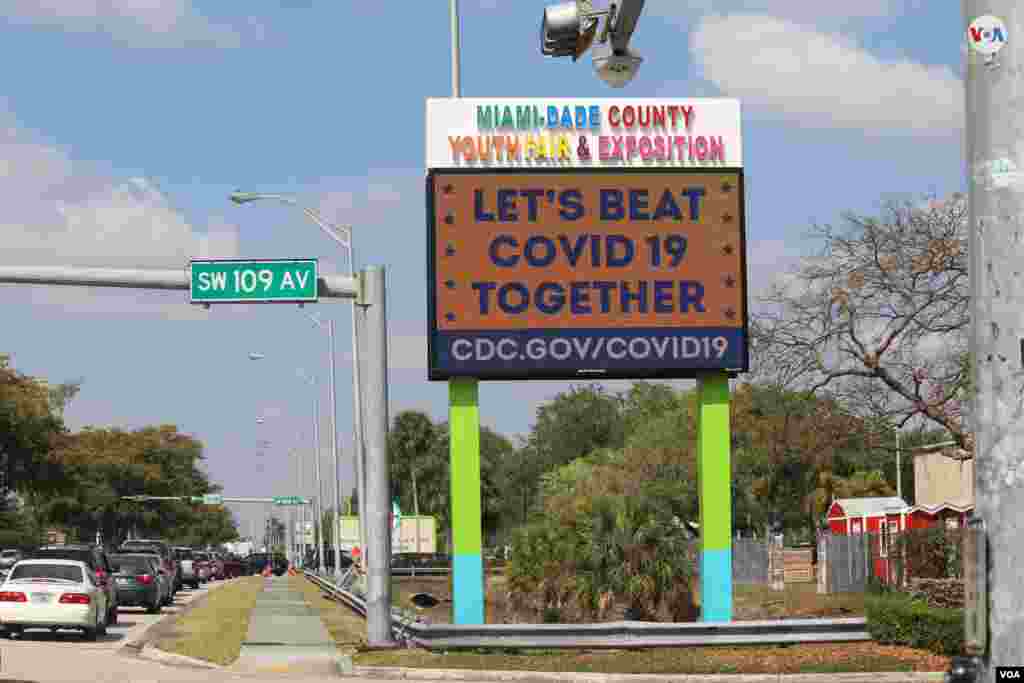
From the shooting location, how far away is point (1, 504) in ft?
331

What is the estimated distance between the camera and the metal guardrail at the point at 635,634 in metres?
24.0

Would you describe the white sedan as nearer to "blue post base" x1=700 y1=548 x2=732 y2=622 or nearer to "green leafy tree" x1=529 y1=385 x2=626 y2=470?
"blue post base" x1=700 y1=548 x2=732 y2=622

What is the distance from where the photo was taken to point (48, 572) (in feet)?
103

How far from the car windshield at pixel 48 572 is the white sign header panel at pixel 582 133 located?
11.5 metres

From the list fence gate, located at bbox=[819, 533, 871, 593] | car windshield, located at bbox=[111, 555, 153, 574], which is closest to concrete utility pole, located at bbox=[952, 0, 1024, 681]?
fence gate, located at bbox=[819, 533, 871, 593]

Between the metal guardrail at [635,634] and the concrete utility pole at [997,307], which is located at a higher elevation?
the concrete utility pole at [997,307]

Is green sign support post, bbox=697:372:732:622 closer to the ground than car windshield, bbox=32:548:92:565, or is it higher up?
higher up

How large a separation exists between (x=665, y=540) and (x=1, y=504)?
77681mm

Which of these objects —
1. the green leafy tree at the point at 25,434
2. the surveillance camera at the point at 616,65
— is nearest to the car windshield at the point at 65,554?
the surveillance camera at the point at 616,65

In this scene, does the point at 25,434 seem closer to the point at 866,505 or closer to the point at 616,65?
the point at 866,505

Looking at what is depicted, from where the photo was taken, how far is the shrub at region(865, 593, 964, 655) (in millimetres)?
22672

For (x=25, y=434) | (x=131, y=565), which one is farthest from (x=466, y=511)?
(x=25, y=434)

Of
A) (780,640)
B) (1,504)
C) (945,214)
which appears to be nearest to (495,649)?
(780,640)

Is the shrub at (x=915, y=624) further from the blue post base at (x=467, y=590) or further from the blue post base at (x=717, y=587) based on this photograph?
the blue post base at (x=467, y=590)
